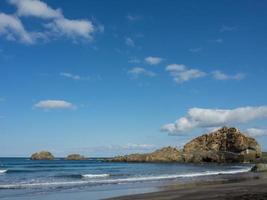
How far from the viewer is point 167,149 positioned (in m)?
143

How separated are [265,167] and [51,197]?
4022 cm

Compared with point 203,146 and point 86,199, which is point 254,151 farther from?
point 86,199

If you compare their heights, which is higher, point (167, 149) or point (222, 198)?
point (167, 149)

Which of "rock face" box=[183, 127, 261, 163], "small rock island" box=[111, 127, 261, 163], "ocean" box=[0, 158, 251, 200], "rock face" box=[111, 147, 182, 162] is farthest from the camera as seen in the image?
"rock face" box=[111, 147, 182, 162]

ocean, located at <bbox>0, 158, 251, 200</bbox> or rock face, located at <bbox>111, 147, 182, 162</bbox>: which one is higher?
rock face, located at <bbox>111, 147, 182, 162</bbox>

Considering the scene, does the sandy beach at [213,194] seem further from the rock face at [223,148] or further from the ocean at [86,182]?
the rock face at [223,148]

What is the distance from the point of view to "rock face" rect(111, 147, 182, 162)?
438ft

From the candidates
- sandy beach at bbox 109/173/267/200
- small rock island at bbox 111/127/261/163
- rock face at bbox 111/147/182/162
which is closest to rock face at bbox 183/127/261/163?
small rock island at bbox 111/127/261/163

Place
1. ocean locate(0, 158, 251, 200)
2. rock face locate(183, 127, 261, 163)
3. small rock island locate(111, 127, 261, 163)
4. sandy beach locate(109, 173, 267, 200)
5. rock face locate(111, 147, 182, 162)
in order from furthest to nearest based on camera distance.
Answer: rock face locate(111, 147, 182, 162), small rock island locate(111, 127, 261, 163), rock face locate(183, 127, 261, 163), ocean locate(0, 158, 251, 200), sandy beach locate(109, 173, 267, 200)

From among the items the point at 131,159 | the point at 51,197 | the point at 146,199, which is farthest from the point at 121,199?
the point at 131,159

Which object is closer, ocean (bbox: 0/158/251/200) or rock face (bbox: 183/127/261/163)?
ocean (bbox: 0/158/251/200)

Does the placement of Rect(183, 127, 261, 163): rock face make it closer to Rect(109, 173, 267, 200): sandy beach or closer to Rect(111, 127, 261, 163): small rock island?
Rect(111, 127, 261, 163): small rock island

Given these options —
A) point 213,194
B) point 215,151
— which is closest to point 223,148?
point 215,151

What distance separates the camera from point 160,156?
138500 mm
